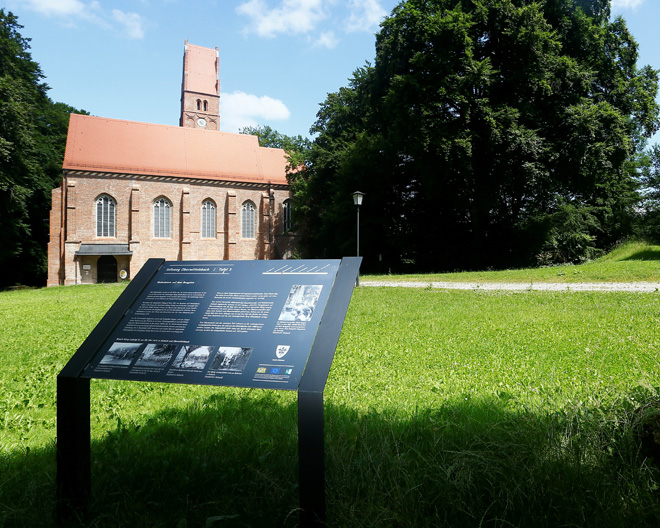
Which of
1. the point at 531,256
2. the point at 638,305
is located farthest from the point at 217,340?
the point at 531,256

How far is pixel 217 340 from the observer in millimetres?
2625

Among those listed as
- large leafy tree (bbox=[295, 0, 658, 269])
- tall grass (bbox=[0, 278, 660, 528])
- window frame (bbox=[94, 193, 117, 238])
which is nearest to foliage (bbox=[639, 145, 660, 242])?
large leafy tree (bbox=[295, 0, 658, 269])

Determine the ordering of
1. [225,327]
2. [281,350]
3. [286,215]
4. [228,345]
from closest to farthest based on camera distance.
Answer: [281,350], [228,345], [225,327], [286,215]

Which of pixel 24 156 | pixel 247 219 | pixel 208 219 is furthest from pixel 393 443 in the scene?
pixel 247 219

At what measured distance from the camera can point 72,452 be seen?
8.83 feet

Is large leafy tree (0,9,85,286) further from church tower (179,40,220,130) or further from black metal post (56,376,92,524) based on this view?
black metal post (56,376,92,524)

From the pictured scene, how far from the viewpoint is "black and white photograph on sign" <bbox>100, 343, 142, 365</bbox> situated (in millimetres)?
2709

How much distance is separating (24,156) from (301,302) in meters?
30.1

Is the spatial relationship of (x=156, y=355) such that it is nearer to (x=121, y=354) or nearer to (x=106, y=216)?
(x=121, y=354)

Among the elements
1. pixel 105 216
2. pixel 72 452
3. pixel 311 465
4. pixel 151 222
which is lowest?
pixel 72 452

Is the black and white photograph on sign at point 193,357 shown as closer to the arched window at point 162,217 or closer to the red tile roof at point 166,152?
the red tile roof at point 166,152

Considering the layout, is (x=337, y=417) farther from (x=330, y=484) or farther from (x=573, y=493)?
(x=573, y=493)

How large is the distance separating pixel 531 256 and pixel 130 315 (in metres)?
25.4

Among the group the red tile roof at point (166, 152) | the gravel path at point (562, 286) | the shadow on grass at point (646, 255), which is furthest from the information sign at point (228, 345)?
the red tile roof at point (166, 152)
